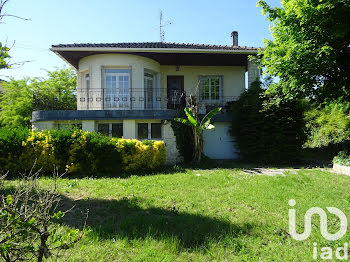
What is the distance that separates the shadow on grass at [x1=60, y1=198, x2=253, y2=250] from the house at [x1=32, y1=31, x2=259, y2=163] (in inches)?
251

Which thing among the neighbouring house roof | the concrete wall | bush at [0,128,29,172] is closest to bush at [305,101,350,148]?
the neighbouring house roof

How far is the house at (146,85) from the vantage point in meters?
11.0

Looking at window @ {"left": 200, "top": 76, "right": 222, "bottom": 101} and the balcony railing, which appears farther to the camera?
window @ {"left": 200, "top": 76, "right": 222, "bottom": 101}

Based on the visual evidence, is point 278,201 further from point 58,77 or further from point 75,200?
point 58,77

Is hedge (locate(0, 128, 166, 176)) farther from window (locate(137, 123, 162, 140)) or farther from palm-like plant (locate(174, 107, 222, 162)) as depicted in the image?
window (locate(137, 123, 162, 140))

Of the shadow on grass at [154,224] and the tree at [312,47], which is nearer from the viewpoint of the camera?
the shadow on grass at [154,224]

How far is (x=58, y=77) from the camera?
78.1 feet

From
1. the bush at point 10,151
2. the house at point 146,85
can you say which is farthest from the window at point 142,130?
the bush at point 10,151

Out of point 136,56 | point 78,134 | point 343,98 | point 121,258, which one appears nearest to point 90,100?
point 136,56

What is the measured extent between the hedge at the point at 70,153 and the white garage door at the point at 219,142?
5.10m

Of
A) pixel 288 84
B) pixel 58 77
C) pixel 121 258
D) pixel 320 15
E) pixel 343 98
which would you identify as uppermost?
pixel 58 77

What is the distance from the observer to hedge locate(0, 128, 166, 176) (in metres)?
8.20

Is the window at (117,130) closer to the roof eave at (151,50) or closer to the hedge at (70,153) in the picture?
the hedge at (70,153)

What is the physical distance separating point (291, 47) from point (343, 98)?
3.15 meters
